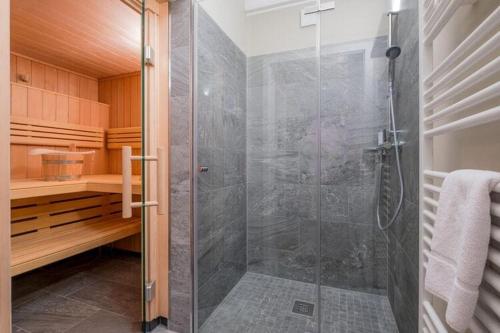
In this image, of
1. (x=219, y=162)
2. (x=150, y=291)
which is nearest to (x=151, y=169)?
(x=219, y=162)

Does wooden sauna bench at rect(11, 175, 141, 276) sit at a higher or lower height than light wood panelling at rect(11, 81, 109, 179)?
lower

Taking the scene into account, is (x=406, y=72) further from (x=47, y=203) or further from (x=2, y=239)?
(x=47, y=203)

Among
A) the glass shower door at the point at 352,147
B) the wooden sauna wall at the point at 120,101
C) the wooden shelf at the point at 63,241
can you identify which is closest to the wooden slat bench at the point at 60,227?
the wooden shelf at the point at 63,241

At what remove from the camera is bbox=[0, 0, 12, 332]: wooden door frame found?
2.81 feet

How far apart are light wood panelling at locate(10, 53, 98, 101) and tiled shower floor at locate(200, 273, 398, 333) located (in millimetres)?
2803

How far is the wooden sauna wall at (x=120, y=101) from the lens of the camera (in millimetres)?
2824

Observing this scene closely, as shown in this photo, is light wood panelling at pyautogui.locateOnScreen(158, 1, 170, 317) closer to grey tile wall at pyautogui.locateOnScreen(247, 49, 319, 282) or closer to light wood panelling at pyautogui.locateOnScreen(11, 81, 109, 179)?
grey tile wall at pyautogui.locateOnScreen(247, 49, 319, 282)

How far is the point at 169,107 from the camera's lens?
140cm

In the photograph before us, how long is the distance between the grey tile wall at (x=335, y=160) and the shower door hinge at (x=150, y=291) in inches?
40.0

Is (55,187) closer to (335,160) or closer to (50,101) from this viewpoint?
(50,101)

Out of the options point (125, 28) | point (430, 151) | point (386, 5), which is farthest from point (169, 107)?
point (386, 5)

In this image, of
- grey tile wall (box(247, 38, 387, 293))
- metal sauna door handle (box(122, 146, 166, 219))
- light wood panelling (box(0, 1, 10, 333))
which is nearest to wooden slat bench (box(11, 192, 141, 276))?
light wood panelling (box(0, 1, 10, 333))

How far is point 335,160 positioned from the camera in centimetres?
186

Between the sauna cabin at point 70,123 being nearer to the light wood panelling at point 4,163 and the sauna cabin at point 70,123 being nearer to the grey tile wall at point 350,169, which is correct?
the light wood panelling at point 4,163
